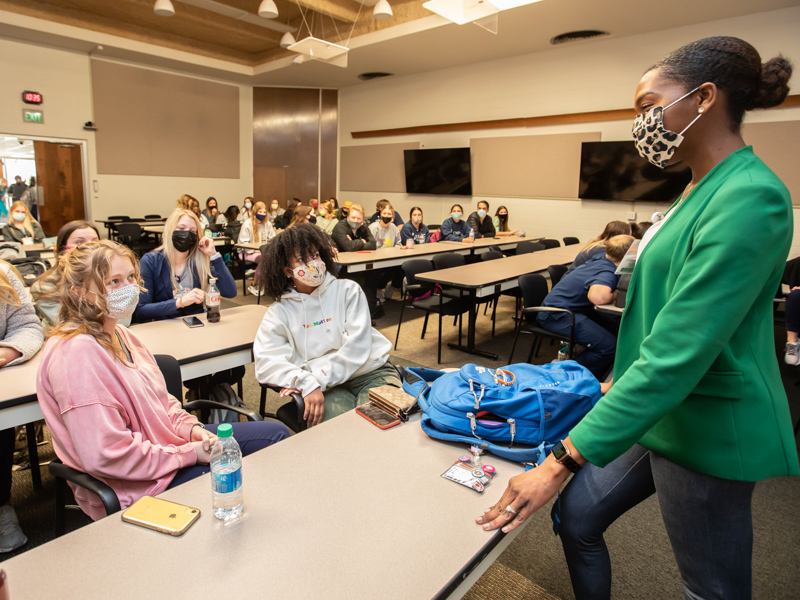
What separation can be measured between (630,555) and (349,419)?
140 centimetres

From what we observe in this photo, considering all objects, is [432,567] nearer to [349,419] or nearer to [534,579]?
[349,419]

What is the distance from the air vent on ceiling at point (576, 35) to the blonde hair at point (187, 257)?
7379 millimetres

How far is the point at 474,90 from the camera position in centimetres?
989

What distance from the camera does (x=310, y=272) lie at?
232 centimetres

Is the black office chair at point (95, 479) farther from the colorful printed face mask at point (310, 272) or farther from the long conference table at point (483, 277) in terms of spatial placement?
the long conference table at point (483, 277)

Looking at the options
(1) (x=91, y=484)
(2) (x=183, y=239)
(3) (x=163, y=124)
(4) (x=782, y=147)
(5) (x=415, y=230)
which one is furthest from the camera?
(3) (x=163, y=124)

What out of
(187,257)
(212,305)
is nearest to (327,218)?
(187,257)

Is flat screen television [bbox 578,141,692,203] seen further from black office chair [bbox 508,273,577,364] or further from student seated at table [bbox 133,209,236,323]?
student seated at table [bbox 133,209,236,323]

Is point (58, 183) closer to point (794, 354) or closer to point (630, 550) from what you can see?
point (630, 550)

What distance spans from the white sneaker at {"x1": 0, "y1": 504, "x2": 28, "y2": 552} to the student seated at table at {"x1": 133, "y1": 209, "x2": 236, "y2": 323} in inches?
46.3

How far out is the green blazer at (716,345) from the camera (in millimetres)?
876

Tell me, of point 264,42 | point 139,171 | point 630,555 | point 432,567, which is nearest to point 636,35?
point 264,42

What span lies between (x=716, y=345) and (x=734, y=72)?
1.85ft

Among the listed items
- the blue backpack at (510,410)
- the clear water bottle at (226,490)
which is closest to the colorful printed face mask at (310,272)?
the blue backpack at (510,410)
